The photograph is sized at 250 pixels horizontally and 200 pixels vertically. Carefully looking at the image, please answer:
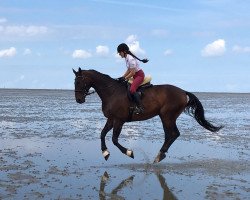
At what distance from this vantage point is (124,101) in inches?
458

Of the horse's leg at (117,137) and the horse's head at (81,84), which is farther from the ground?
the horse's head at (81,84)

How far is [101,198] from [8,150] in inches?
239

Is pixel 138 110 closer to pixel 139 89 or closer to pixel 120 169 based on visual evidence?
pixel 139 89

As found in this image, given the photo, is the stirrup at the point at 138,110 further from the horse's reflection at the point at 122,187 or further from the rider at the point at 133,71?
the horse's reflection at the point at 122,187

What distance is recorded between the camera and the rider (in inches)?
455

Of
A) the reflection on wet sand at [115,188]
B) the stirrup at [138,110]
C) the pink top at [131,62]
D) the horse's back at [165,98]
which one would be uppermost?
the pink top at [131,62]

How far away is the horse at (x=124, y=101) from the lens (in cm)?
1160

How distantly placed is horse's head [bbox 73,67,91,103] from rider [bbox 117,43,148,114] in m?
0.99

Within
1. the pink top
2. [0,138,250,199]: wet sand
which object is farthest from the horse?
[0,138,250,199]: wet sand

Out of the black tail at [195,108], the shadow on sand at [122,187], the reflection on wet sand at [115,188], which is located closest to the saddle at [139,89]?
the black tail at [195,108]

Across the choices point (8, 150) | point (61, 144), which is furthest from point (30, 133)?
point (8, 150)

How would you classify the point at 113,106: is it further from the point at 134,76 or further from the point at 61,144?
the point at 61,144

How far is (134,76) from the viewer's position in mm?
11938

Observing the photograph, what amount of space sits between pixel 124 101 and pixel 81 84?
1265 mm
